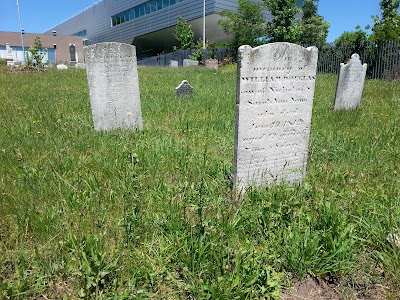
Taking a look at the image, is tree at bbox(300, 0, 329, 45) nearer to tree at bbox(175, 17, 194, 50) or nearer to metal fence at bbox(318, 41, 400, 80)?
tree at bbox(175, 17, 194, 50)

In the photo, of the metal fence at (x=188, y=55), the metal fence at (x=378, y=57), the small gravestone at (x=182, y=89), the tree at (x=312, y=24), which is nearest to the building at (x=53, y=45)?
the metal fence at (x=188, y=55)

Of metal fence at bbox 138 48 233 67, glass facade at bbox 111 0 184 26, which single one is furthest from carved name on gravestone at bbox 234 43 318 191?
glass facade at bbox 111 0 184 26

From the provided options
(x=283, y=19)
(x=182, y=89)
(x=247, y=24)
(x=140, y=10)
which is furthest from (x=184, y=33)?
(x=182, y=89)

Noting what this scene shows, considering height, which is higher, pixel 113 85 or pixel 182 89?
pixel 113 85

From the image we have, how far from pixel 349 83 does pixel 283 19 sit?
76.8 feet

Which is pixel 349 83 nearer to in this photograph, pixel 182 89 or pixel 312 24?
pixel 182 89

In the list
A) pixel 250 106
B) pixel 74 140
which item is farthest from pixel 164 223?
pixel 74 140

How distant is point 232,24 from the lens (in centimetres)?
3078

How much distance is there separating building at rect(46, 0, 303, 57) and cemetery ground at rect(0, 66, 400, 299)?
34.9 m

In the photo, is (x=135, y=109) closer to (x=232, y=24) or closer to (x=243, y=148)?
(x=243, y=148)

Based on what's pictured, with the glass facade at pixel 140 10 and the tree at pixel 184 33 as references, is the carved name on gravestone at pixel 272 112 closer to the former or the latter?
the tree at pixel 184 33

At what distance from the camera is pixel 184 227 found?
2270 mm

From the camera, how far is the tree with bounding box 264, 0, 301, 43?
26.8 metres

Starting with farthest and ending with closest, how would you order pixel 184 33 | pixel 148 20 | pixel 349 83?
pixel 148 20
pixel 184 33
pixel 349 83
